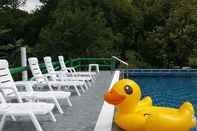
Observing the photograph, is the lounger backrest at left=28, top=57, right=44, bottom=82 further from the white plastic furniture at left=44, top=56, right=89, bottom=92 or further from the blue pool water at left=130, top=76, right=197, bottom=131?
the blue pool water at left=130, top=76, right=197, bottom=131

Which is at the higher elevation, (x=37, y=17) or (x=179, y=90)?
(x=37, y=17)

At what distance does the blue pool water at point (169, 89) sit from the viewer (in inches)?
472

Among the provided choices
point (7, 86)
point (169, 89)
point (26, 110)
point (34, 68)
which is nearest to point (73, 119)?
point (7, 86)

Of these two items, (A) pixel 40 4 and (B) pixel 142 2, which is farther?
(A) pixel 40 4

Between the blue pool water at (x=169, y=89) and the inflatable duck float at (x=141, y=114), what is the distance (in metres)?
5.09

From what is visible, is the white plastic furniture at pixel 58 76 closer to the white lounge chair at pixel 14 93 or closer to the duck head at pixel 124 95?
the white lounge chair at pixel 14 93

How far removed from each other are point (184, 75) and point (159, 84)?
9.55ft

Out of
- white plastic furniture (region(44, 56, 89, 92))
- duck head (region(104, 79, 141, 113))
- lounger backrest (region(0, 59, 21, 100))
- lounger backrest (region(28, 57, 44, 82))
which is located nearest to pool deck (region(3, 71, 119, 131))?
duck head (region(104, 79, 141, 113))

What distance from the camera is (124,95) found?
594 centimetres

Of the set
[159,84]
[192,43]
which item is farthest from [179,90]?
[192,43]

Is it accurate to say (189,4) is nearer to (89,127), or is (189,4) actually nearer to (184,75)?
(184,75)

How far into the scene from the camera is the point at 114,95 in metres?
5.98

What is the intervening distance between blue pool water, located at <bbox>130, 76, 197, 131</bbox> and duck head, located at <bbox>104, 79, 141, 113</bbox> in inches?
206

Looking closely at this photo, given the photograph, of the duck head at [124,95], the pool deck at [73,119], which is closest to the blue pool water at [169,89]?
the pool deck at [73,119]
